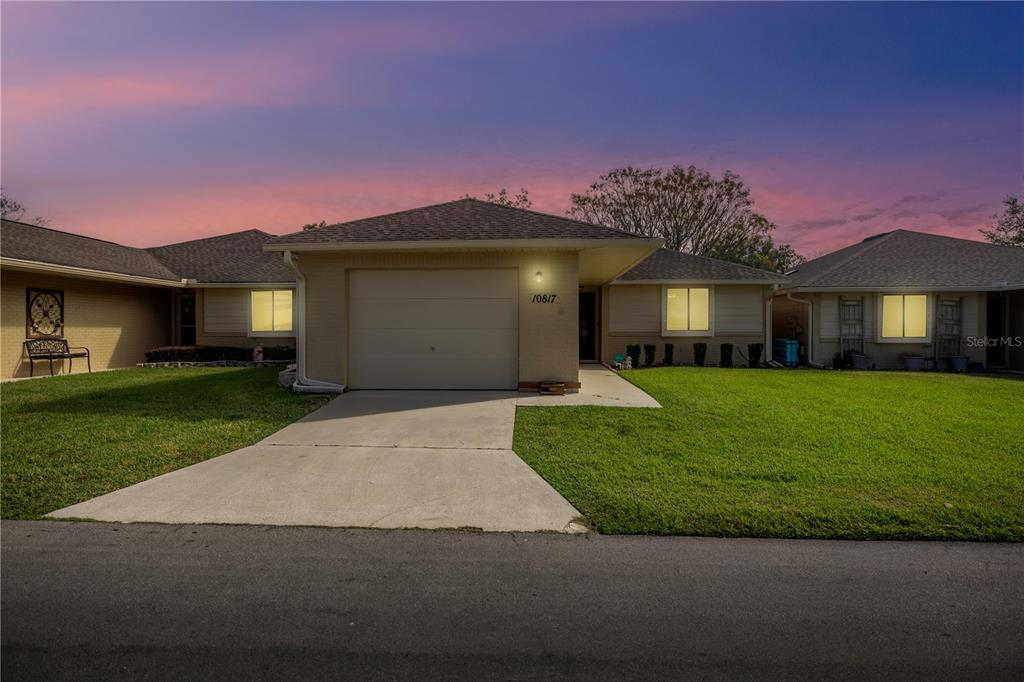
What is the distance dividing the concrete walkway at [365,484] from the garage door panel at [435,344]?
2556 millimetres

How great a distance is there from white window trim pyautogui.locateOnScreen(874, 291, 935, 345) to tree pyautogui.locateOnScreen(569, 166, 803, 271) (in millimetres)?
15061

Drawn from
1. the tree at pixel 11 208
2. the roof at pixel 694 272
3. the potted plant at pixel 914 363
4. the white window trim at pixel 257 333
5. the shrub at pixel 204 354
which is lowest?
the potted plant at pixel 914 363

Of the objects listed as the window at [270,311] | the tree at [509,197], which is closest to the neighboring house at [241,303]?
the window at [270,311]

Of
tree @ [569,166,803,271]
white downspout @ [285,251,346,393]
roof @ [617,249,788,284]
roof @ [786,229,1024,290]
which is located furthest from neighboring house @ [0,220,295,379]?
tree @ [569,166,803,271]

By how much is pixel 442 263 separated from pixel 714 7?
7.38 m

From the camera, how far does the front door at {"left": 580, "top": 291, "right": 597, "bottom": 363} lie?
1659 centimetres

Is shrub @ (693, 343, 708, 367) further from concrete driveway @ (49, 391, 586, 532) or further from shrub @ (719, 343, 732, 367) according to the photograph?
concrete driveway @ (49, 391, 586, 532)

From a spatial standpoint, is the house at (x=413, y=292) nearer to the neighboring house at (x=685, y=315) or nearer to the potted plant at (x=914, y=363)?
the neighboring house at (x=685, y=315)

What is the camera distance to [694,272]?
52.7 ft

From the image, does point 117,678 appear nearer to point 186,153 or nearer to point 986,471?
point 986,471

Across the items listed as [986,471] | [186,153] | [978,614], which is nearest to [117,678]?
[978,614]

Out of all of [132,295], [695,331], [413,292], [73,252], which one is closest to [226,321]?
[132,295]

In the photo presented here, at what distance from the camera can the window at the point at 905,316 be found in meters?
15.8

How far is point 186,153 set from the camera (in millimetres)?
13188
